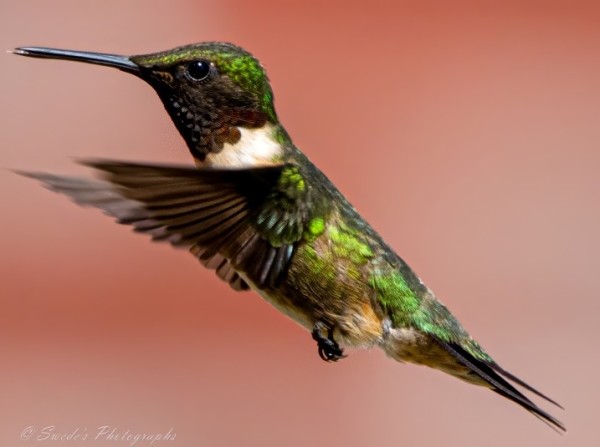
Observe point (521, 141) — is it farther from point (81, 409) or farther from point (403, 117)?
point (81, 409)

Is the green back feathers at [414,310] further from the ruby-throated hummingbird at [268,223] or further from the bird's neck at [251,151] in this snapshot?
the bird's neck at [251,151]

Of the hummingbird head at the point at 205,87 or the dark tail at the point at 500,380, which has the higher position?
the hummingbird head at the point at 205,87

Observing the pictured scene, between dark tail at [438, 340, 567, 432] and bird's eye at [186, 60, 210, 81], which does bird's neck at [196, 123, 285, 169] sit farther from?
dark tail at [438, 340, 567, 432]

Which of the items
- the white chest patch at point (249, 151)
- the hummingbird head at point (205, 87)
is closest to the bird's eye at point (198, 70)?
the hummingbird head at point (205, 87)

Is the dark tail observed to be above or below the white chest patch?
below

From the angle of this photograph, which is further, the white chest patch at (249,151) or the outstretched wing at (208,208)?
the white chest patch at (249,151)

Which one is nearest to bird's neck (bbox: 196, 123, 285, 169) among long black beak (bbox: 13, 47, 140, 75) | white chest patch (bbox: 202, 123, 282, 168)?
white chest patch (bbox: 202, 123, 282, 168)

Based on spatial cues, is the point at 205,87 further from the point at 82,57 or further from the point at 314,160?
the point at 314,160
